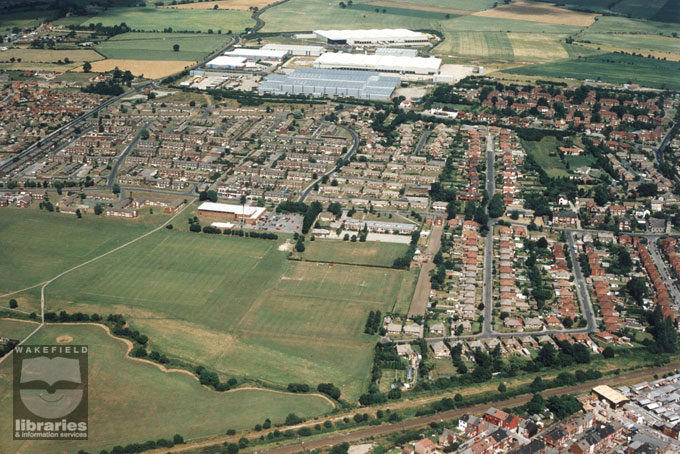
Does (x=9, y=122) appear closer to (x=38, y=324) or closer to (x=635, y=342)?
(x=38, y=324)

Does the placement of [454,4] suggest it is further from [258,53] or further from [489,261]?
[489,261]

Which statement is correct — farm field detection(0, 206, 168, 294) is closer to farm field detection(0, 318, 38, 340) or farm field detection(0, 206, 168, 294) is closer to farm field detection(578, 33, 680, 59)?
farm field detection(0, 318, 38, 340)

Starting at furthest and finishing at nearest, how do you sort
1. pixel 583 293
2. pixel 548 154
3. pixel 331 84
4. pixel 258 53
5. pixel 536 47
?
pixel 536 47 < pixel 258 53 < pixel 331 84 < pixel 548 154 < pixel 583 293

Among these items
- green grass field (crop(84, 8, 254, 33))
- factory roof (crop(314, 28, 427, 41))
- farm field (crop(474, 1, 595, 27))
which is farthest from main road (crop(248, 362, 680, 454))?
farm field (crop(474, 1, 595, 27))

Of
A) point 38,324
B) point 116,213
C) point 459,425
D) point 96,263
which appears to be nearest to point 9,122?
point 116,213

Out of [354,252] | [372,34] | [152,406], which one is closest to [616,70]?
[372,34]
